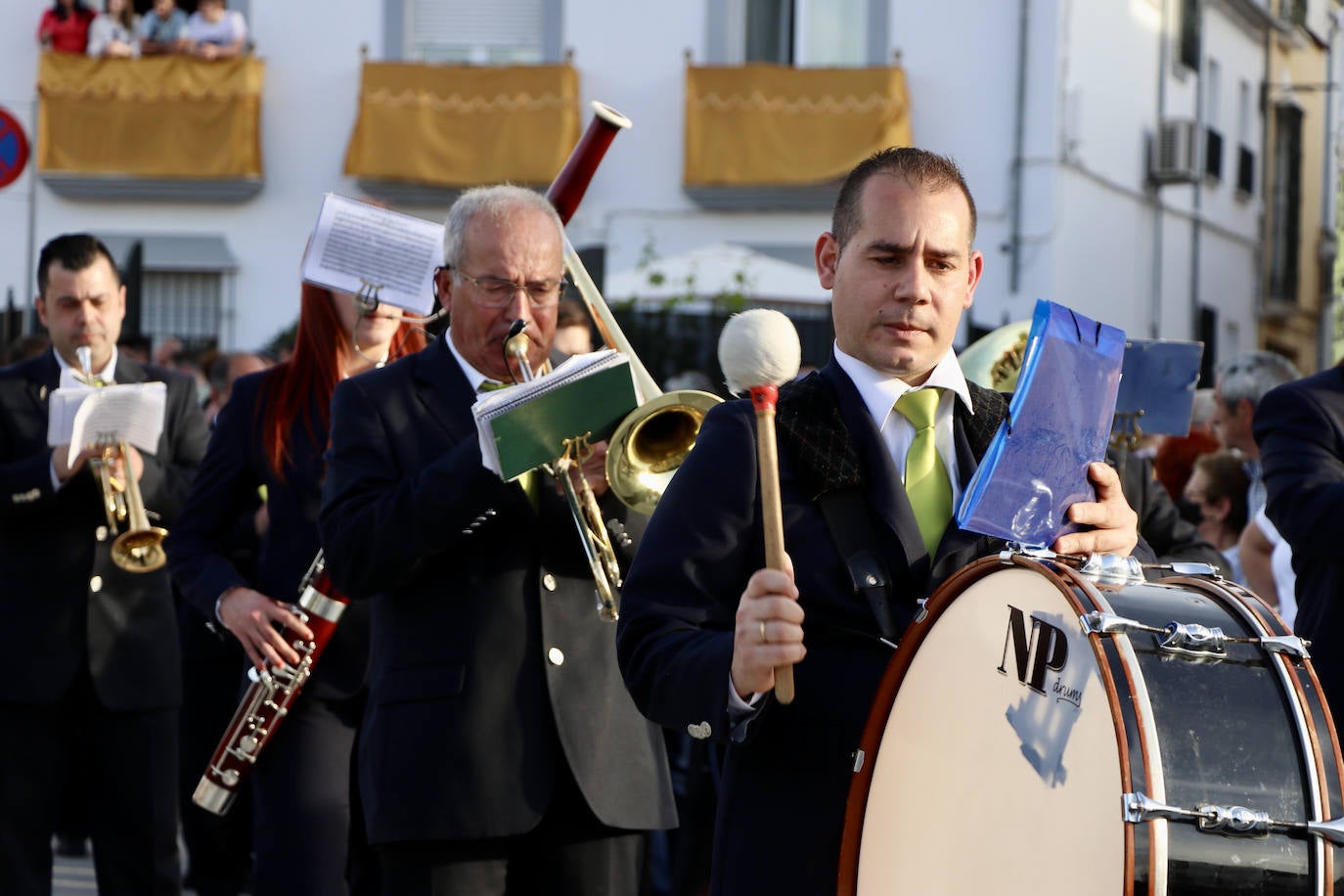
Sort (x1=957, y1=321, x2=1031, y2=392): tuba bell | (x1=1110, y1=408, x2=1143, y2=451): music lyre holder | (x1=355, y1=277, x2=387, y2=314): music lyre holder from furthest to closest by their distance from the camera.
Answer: (x1=957, y1=321, x2=1031, y2=392): tuba bell < (x1=1110, y1=408, x2=1143, y2=451): music lyre holder < (x1=355, y1=277, x2=387, y2=314): music lyre holder

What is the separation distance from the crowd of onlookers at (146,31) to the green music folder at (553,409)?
1637 centimetres

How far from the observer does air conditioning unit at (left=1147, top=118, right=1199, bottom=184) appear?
2111 cm

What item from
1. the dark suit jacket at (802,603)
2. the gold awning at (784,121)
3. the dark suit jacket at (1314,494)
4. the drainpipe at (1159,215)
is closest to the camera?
the dark suit jacket at (802,603)

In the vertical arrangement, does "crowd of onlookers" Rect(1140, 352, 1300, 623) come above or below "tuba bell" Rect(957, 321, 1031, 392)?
below

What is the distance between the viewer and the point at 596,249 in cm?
851

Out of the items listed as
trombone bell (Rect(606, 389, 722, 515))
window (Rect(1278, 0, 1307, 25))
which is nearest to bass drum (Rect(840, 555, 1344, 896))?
trombone bell (Rect(606, 389, 722, 515))

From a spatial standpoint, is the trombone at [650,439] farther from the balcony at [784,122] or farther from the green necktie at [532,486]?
the balcony at [784,122]

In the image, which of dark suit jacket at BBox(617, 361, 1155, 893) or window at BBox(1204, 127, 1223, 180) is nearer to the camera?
dark suit jacket at BBox(617, 361, 1155, 893)

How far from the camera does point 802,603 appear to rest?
114 inches

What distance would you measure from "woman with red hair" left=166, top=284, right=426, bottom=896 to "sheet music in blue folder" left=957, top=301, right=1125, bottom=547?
2401mm

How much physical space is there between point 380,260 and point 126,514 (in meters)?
1.39

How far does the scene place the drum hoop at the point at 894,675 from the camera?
252 centimetres

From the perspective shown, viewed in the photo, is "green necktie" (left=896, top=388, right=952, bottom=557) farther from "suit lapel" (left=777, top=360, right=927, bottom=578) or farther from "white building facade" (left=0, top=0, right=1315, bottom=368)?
"white building facade" (left=0, top=0, right=1315, bottom=368)

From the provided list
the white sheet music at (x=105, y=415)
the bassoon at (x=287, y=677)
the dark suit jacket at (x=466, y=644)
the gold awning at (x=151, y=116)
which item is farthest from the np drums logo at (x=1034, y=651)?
the gold awning at (x=151, y=116)
